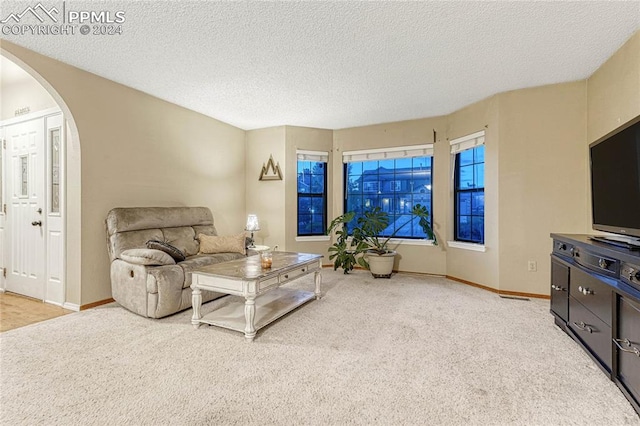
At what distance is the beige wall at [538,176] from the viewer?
3.40 metres

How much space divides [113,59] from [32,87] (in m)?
1.49

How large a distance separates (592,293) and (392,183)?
3.34 metres

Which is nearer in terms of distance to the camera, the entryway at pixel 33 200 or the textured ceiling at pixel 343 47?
the textured ceiling at pixel 343 47

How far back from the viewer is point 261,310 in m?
2.84

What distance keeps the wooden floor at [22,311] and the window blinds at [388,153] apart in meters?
4.32

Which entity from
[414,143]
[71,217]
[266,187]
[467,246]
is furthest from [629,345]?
[266,187]

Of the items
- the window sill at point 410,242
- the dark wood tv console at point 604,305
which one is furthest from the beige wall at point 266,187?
the dark wood tv console at point 604,305

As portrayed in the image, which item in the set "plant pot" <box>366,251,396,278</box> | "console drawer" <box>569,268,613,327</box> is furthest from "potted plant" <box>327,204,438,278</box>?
"console drawer" <box>569,268,613,327</box>

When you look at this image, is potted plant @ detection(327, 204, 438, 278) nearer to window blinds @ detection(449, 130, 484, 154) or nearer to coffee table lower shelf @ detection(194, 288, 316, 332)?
window blinds @ detection(449, 130, 484, 154)

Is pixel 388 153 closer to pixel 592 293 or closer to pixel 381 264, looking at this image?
pixel 381 264

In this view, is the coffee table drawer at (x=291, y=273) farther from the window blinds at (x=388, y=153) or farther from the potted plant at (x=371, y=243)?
the window blinds at (x=388, y=153)

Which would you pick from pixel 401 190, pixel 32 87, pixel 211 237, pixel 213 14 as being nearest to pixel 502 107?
pixel 401 190

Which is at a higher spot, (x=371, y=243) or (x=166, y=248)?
(x=166, y=248)

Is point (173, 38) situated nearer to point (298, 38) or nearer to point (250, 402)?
point (298, 38)
